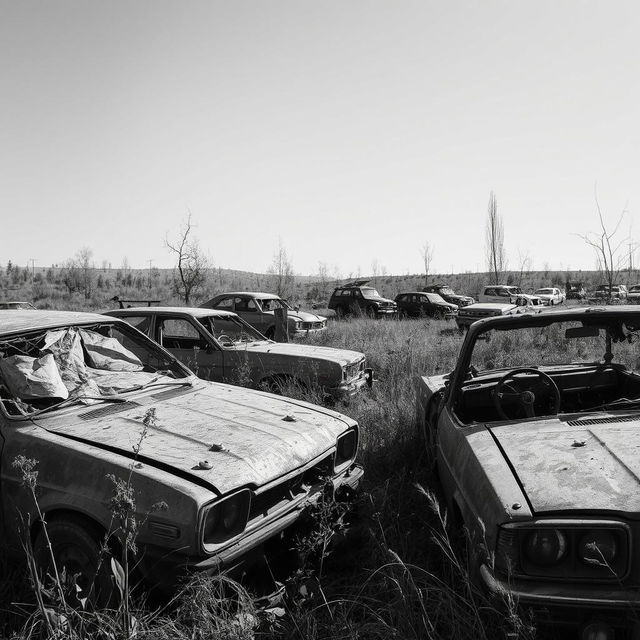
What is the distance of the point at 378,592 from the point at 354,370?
4.45 m

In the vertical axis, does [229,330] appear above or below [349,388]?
above

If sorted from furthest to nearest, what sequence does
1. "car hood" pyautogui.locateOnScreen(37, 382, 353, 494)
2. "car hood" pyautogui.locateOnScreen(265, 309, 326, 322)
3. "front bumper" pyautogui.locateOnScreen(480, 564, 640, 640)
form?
"car hood" pyautogui.locateOnScreen(265, 309, 326, 322) < "car hood" pyautogui.locateOnScreen(37, 382, 353, 494) < "front bumper" pyautogui.locateOnScreen(480, 564, 640, 640)

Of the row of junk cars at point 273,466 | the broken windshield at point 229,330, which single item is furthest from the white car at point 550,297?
the row of junk cars at point 273,466

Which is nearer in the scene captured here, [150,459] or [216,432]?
[150,459]

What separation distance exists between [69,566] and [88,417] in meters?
0.87

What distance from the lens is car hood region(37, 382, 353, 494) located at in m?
2.71

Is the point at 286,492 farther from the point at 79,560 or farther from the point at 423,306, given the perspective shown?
the point at 423,306

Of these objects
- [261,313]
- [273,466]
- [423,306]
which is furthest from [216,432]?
[423,306]

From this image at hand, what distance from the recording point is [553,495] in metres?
2.35

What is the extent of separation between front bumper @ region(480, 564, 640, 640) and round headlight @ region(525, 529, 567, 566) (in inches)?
3.7

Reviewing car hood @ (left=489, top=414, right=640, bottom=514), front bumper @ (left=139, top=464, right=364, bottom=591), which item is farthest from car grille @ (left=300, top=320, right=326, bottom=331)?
front bumper @ (left=139, top=464, right=364, bottom=591)

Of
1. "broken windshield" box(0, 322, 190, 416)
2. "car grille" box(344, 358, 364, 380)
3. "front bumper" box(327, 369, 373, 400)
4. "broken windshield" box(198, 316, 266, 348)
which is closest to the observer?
"broken windshield" box(0, 322, 190, 416)

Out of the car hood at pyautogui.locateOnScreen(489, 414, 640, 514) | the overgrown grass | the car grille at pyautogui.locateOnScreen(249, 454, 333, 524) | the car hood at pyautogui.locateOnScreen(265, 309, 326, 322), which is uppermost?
the car hood at pyautogui.locateOnScreen(265, 309, 326, 322)

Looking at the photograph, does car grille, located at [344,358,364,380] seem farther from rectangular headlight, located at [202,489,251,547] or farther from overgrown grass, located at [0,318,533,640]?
rectangular headlight, located at [202,489,251,547]
